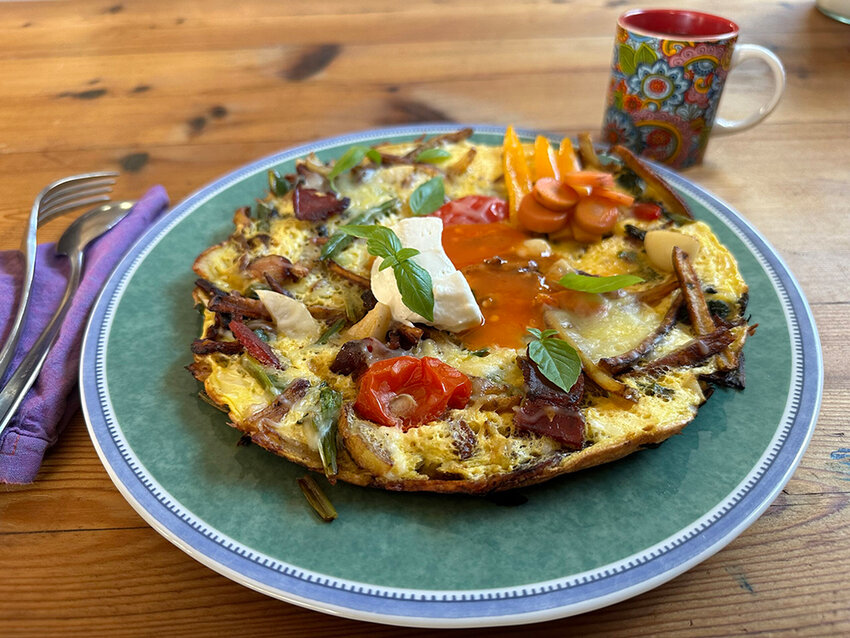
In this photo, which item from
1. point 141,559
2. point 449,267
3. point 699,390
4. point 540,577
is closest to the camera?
point 540,577

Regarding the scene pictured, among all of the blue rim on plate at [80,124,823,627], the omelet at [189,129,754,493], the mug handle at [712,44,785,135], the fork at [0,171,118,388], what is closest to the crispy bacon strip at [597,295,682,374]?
the omelet at [189,129,754,493]

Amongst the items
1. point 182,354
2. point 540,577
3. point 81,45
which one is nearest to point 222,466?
point 182,354

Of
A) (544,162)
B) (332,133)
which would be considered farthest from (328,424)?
(332,133)

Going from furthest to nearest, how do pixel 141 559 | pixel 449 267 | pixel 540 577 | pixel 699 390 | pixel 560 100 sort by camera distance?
pixel 560 100 → pixel 449 267 → pixel 699 390 → pixel 141 559 → pixel 540 577

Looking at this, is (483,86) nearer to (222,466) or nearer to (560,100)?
(560,100)

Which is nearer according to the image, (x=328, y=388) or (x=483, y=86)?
(x=328, y=388)

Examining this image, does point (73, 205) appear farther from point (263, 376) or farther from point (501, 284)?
point (501, 284)
